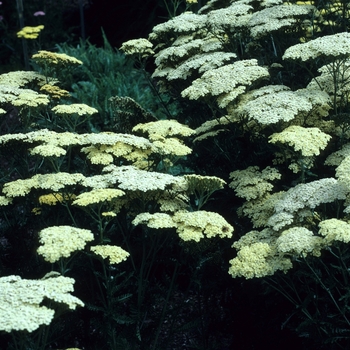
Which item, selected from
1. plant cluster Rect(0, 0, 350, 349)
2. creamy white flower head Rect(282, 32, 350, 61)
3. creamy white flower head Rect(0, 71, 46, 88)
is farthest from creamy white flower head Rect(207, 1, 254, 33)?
creamy white flower head Rect(0, 71, 46, 88)

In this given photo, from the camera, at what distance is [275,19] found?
538 cm

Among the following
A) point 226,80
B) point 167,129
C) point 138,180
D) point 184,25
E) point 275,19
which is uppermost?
point 275,19

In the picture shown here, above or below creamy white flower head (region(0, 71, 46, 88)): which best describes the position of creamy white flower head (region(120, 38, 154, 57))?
above

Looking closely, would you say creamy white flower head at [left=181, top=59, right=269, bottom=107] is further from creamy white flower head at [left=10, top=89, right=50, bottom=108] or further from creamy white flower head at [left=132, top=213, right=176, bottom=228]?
creamy white flower head at [left=132, top=213, right=176, bottom=228]

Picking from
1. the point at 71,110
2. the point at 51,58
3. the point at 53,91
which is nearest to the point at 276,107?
the point at 71,110

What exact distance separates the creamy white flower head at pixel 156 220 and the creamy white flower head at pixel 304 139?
33.4 inches

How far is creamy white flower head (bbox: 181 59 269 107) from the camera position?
16.1ft

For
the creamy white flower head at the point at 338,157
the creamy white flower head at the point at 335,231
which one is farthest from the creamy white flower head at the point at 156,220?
the creamy white flower head at the point at 338,157

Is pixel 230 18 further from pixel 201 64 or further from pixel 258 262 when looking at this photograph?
pixel 258 262

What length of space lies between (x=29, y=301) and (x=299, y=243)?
4.88 feet

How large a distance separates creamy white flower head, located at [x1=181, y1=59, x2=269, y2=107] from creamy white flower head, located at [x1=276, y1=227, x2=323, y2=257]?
4.38ft

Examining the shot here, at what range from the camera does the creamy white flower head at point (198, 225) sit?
154 inches

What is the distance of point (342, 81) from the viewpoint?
4.73 m

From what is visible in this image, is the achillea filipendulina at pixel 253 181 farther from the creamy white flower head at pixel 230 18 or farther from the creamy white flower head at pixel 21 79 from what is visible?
the creamy white flower head at pixel 21 79
